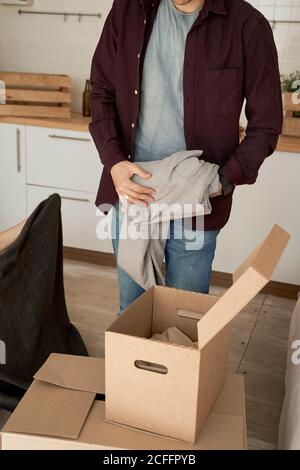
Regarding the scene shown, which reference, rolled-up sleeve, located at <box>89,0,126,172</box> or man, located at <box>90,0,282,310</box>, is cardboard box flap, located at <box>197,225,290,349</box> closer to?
man, located at <box>90,0,282,310</box>

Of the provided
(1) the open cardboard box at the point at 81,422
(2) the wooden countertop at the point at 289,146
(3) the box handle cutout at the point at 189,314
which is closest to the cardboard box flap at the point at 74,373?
(1) the open cardboard box at the point at 81,422

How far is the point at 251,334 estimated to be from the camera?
2.70 m

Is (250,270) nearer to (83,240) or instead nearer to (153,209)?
(153,209)

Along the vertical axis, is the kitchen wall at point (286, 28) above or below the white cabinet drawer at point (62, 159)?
above

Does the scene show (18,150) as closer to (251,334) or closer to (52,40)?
(52,40)

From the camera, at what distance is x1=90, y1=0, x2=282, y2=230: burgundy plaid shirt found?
61.1 inches

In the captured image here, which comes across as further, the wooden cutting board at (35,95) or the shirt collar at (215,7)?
the wooden cutting board at (35,95)

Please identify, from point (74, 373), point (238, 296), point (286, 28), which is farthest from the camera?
point (286, 28)

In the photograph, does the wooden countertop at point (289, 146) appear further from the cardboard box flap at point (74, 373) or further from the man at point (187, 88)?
the cardboard box flap at point (74, 373)

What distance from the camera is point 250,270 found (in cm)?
108

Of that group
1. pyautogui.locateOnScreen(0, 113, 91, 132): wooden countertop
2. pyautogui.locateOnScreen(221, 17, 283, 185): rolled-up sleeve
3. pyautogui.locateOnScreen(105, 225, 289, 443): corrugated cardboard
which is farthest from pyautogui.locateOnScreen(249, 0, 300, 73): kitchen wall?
pyautogui.locateOnScreen(105, 225, 289, 443): corrugated cardboard

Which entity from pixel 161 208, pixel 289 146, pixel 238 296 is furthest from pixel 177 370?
pixel 289 146

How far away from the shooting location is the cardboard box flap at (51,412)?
1.21 metres

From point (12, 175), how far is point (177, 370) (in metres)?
2.48
